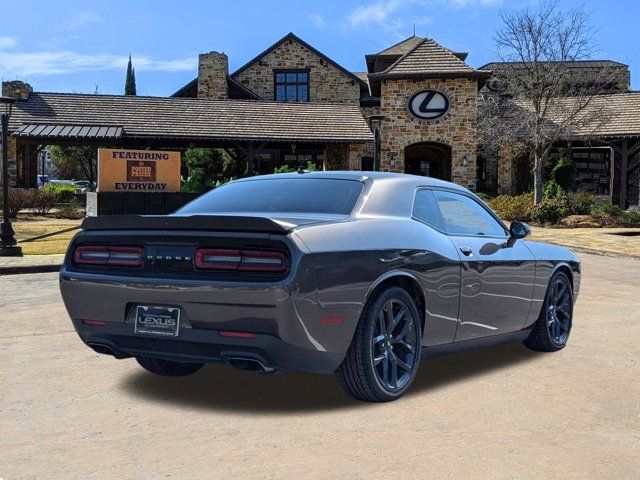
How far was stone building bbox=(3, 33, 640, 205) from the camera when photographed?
33531 millimetres

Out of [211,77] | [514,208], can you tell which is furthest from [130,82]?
[514,208]

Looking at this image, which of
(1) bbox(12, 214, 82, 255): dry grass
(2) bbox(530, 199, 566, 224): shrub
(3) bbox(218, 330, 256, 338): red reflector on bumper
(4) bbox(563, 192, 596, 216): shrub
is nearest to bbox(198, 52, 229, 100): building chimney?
(1) bbox(12, 214, 82, 255): dry grass

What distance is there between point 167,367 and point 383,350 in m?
1.67

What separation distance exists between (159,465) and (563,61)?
32.9 m

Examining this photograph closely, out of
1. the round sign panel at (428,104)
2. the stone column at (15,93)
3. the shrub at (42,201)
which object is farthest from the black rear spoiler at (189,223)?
the round sign panel at (428,104)

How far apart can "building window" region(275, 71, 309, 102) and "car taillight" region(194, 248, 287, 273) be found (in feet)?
134

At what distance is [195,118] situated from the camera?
34.9 meters

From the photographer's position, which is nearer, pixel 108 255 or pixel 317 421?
pixel 317 421

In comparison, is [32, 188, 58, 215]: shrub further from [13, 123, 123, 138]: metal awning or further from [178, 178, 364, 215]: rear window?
[178, 178, 364, 215]: rear window

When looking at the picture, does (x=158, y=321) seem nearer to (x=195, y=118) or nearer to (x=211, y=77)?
(x=195, y=118)

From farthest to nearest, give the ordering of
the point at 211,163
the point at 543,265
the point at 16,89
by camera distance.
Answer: the point at 211,163 < the point at 16,89 < the point at 543,265

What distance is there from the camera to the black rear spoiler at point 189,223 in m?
4.05

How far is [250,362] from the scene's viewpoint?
4.14m

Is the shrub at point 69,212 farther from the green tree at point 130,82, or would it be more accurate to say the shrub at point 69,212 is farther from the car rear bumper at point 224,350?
the green tree at point 130,82
